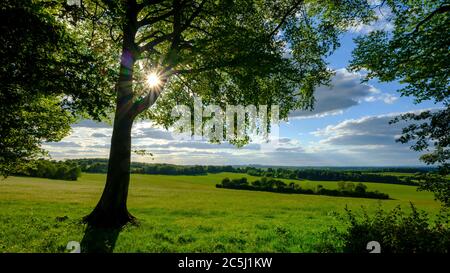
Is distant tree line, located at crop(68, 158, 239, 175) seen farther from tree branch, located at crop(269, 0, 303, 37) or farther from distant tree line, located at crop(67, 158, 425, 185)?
tree branch, located at crop(269, 0, 303, 37)

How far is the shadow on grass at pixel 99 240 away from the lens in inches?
504

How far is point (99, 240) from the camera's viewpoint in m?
14.2

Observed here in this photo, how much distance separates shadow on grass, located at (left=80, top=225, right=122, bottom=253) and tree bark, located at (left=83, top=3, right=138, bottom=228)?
5.06 ft

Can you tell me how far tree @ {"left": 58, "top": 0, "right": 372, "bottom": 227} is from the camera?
17.9 metres

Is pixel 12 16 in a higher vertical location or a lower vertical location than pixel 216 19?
lower

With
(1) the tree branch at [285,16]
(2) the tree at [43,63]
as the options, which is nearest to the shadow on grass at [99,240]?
(2) the tree at [43,63]

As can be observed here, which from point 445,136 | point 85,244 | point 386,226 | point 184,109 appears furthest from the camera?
point 184,109

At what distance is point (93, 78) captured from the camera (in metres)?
11.8

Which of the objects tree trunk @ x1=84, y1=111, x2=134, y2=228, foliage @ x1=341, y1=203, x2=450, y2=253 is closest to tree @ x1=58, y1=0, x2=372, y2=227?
tree trunk @ x1=84, y1=111, x2=134, y2=228

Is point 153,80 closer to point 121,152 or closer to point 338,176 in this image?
point 121,152

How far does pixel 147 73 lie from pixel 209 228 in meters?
10.5

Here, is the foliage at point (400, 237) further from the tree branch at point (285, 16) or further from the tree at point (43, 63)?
the tree branch at point (285, 16)
